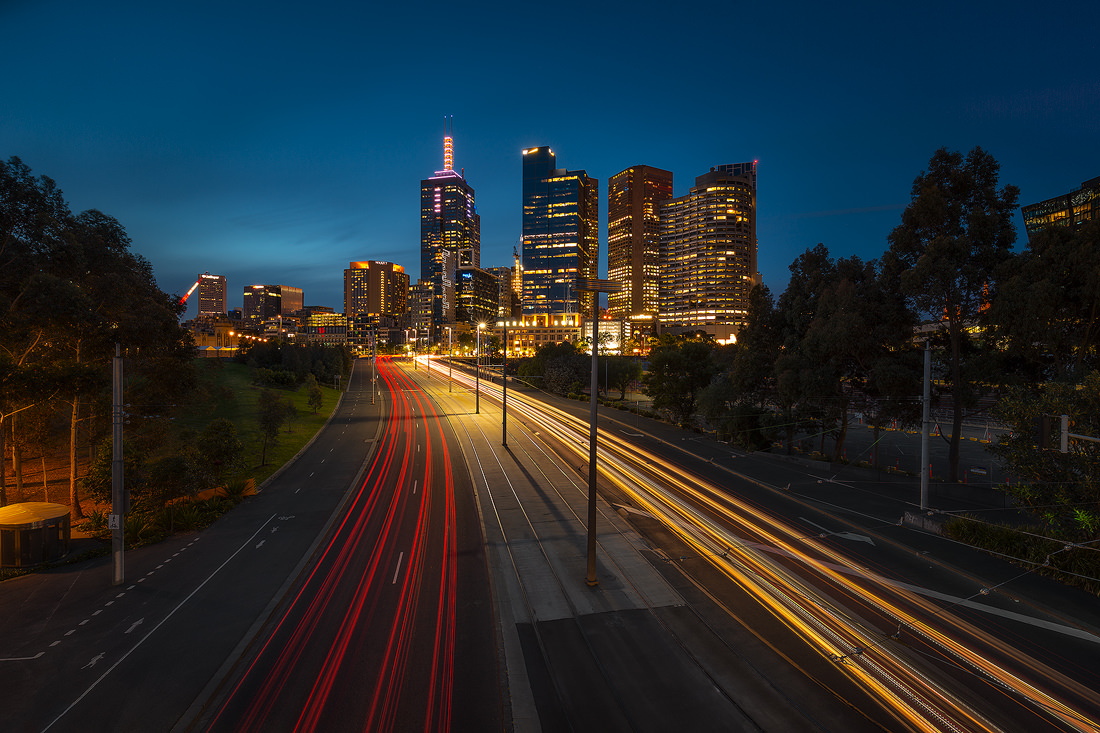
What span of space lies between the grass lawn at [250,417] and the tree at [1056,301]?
134ft

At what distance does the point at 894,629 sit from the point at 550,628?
354 inches

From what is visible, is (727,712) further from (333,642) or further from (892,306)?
(892,306)

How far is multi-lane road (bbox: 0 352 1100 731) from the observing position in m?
9.75

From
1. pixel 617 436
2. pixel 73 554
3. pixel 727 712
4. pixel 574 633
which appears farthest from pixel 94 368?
pixel 617 436

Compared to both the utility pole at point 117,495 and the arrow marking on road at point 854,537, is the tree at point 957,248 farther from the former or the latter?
the utility pole at point 117,495

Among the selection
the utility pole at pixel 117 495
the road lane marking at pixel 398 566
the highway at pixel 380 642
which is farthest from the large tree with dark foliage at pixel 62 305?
the road lane marking at pixel 398 566

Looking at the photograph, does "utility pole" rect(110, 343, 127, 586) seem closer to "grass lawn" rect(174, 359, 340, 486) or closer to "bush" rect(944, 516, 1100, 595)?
"grass lawn" rect(174, 359, 340, 486)

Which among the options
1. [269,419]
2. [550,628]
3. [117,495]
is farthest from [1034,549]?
[269,419]

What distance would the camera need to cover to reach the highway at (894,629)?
9625 mm

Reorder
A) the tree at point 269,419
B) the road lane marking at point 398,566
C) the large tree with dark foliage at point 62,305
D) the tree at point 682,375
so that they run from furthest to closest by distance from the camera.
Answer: the tree at point 682,375, the tree at point 269,419, the large tree with dark foliage at point 62,305, the road lane marking at point 398,566

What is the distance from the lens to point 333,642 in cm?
1223

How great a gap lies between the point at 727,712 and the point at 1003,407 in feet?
52.0

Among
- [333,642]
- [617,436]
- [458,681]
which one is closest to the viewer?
[458,681]

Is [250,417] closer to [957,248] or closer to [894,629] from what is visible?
[894,629]
